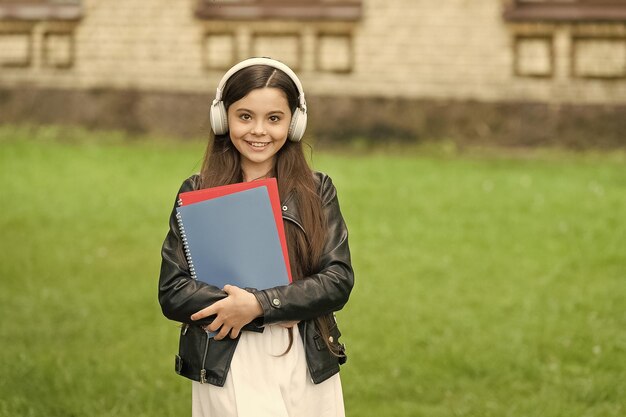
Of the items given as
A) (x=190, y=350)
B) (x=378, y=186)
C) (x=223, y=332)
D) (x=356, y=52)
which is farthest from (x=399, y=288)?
(x=356, y=52)

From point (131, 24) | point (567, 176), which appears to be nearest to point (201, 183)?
point (567, 176)

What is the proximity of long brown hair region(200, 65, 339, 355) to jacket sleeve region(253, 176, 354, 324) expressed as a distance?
3 centimetres

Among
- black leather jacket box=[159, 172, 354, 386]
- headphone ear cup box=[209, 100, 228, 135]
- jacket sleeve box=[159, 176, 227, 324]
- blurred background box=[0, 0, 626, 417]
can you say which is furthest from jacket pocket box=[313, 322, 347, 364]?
blurred background box=[0, 0, 626, 417]

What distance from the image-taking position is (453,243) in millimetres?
9773

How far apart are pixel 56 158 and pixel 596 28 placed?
701 centimetres

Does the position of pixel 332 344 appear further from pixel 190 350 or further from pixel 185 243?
pixel 185 243

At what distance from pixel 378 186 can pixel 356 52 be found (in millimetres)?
4445

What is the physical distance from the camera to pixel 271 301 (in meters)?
3.33

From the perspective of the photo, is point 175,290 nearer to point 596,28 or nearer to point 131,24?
point 596,28

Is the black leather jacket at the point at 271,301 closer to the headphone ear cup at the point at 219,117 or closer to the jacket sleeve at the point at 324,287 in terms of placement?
the jacket sleeve at the point at 324,287

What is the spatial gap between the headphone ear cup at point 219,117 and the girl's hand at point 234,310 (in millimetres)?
495

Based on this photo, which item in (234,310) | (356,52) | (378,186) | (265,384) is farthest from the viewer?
(356,52)

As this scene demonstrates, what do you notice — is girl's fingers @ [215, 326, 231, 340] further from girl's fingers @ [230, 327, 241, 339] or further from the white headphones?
the white headphones

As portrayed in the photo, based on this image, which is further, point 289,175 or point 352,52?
point 352,52
